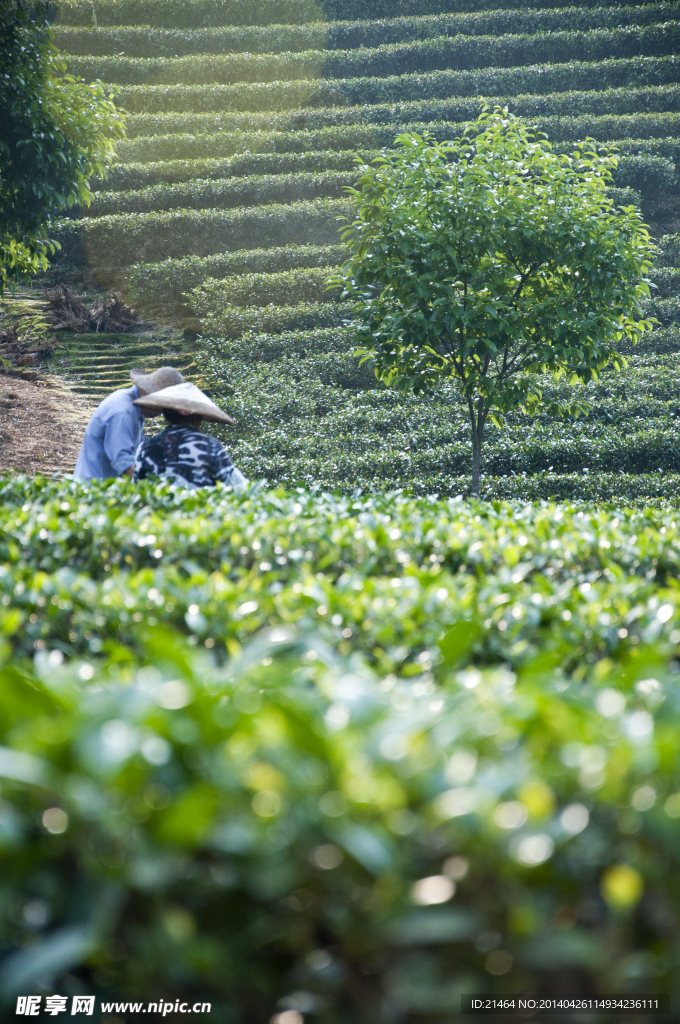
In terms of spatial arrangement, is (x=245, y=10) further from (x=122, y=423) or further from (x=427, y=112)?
(x=122, y=423)

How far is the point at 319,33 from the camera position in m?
34.8

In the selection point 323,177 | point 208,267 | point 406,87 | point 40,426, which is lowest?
point 40,426

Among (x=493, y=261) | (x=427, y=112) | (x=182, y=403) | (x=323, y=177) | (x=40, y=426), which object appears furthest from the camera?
(x=427, y=112)

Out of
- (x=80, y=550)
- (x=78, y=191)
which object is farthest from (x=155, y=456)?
(x=78, y=191)

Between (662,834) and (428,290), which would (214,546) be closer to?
(662,834)

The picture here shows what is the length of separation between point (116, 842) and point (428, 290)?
670 cm

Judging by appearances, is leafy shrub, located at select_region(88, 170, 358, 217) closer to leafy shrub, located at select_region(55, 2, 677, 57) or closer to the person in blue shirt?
leafy shrub, located at select_region(55, 2, 677, 57)

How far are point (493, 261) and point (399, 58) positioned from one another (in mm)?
30203

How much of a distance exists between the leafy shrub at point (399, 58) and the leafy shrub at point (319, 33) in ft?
5.87

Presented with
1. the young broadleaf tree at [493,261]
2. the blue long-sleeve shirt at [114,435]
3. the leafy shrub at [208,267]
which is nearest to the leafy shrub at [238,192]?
the leafy shrub at [208,267]

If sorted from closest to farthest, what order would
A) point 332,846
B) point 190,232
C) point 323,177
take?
point 332,846 → point 190,232 → point 323,177

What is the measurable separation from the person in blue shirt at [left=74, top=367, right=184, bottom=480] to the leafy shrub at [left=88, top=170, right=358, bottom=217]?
19.3 meters

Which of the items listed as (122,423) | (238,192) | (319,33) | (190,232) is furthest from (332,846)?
(319,33)

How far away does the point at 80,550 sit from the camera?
3441 mm
